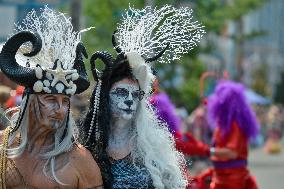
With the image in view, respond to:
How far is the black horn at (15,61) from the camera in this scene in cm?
601

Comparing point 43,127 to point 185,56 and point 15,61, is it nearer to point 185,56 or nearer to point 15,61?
point 15,61

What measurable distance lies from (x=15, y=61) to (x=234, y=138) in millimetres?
4722

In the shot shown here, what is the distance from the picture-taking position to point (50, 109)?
5930 millimetres

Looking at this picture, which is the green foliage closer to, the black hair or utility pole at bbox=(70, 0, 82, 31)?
utility pole at bbox=(70, 0, 82, 31)

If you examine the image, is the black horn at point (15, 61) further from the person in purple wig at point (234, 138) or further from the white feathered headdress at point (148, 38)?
the person in purple wig at point (234, 138)

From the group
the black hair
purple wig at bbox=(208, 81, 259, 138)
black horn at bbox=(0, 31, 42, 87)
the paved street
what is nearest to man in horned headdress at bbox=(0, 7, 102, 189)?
black horn at bbox=(0, 31, 42, 87)

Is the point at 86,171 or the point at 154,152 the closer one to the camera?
the point at 86,171

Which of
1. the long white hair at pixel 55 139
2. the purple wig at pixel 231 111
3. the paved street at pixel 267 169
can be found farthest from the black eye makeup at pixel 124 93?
the paved street at pixel 267 169

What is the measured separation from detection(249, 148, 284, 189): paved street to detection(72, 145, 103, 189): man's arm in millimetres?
13026

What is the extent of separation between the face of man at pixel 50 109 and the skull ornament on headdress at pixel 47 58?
41 mm

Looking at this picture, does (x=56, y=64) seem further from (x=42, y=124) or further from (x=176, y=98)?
(x=176, y=98)

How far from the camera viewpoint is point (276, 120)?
4112 centimetres

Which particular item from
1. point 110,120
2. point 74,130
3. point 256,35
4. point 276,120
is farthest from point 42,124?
point 276,120

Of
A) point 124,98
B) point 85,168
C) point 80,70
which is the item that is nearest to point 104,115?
point 124,98
